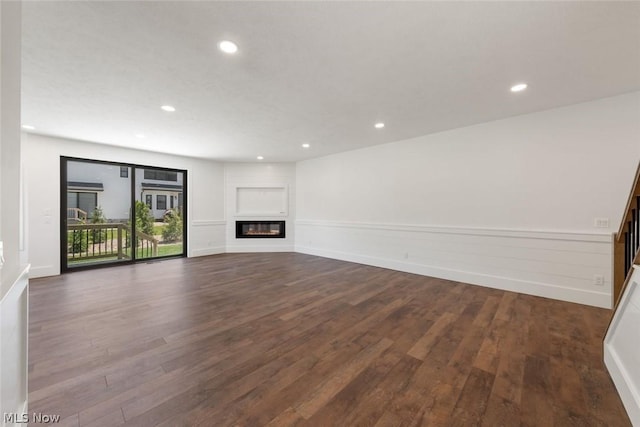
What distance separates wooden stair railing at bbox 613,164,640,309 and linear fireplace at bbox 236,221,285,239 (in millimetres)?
6336

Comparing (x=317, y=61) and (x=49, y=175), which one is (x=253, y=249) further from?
(x=317, y=61)

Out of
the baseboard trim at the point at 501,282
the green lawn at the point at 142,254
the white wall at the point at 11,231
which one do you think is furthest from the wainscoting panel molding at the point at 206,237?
the white wall at the point at 11,231

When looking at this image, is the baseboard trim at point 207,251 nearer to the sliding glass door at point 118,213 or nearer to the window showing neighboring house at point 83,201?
the sliding glass door at point 118,213

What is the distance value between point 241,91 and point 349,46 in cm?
140

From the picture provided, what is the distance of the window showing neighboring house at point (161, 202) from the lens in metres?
6.01

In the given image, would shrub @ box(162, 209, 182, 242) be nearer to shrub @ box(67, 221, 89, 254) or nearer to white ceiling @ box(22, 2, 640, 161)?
shrub @ box(67, 221, 89, 254)

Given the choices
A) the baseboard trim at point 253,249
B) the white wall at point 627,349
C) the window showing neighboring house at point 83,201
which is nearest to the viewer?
the white wall at point 627,349

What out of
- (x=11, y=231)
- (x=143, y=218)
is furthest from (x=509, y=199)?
(x=143, y=218)

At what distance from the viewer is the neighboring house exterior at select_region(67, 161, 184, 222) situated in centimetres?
495

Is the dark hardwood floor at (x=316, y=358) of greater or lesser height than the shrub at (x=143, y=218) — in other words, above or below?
below

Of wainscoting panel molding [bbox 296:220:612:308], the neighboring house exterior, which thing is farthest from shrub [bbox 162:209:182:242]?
wainscoting panel molding [bbox 296:220:612:308]

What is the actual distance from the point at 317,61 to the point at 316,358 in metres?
2.63

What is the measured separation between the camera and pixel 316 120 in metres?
3.82

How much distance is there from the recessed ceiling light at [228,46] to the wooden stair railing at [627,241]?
3.86 metres
